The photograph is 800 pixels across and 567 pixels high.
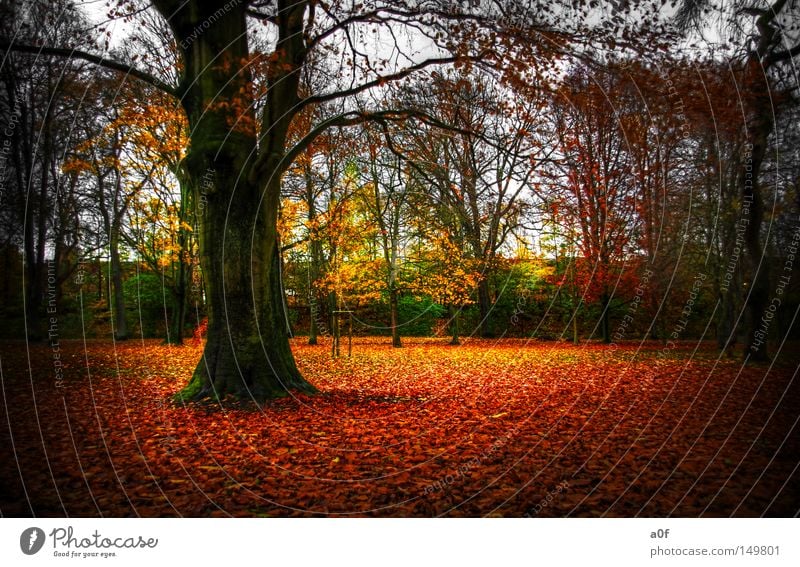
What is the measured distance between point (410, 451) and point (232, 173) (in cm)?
490

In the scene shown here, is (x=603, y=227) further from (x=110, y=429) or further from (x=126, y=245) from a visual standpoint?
(x=126, y=245)

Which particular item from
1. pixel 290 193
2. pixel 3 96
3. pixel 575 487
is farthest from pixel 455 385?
pixel 290 193

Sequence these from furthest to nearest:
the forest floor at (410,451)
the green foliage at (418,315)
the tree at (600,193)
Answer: the green foliage at (418,315)
the tree at (600,193)
the forest floor at (410,451)

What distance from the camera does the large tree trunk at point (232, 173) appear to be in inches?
259

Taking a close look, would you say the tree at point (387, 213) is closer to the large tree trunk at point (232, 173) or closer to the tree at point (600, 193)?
the tree at point (600, 193)

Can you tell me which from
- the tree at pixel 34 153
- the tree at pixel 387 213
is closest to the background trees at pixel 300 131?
the tree at pixel 34 153

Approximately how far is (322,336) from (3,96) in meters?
21.1

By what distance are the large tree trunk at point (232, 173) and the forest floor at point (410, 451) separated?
0.77m

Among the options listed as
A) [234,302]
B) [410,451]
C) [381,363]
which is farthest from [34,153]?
[381,363]

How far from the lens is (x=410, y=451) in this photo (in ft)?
15.1

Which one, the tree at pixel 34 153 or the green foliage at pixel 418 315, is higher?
the tree at pixel 34 153

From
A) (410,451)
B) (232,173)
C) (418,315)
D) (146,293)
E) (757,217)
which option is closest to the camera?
(757,217)

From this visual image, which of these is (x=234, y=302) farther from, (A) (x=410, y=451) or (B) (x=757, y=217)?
(B) (x=757, y=217)

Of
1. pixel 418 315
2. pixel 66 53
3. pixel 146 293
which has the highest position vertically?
pixel 66 53
